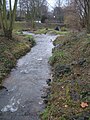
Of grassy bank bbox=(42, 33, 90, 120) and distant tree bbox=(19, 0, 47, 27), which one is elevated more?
distant tree bbox=(19, 0, 47, 27)

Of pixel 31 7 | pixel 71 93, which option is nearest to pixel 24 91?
pixel 71 93

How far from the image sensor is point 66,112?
7.91m

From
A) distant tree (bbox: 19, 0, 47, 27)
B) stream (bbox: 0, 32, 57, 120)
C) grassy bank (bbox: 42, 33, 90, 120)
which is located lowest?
stream (bbox: 0, 32, 57, 120)

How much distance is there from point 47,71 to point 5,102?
533 centimetres

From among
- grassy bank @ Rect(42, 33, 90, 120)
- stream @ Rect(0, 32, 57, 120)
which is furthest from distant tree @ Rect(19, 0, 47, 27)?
grassy bank @ Rect(42, 33, 90, 120)

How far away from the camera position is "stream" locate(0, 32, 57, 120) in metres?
8.84

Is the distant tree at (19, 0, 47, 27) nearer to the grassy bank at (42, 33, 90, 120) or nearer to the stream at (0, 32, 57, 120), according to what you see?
the stream at (0, 32, 57, 120)

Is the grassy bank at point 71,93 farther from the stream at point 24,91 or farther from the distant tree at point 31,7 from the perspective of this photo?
the distant tree at point 31,7

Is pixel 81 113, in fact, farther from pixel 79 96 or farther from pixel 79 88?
pixel 79 88

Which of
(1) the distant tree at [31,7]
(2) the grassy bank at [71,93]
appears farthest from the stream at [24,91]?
(1) the distant tree at [31,7]

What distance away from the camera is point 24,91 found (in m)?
11.1

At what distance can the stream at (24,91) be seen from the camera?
8.84 meters

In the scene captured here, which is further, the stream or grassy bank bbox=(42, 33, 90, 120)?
the stream

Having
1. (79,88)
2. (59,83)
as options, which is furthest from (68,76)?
(79,88)
